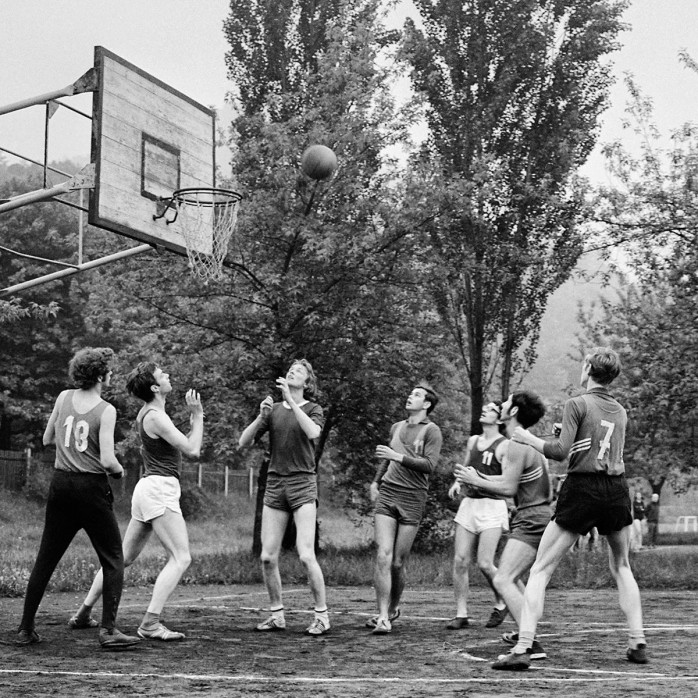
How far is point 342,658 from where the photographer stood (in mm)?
7406

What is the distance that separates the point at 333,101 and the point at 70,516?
13.1m

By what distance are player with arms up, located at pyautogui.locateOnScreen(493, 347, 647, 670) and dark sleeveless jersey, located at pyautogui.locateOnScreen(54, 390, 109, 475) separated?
307 cm

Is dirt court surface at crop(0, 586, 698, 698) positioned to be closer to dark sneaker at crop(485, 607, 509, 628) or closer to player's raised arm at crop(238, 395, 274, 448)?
dark sneaker at crop(485, 607, 509, 628)

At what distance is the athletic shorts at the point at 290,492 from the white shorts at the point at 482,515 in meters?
1.50

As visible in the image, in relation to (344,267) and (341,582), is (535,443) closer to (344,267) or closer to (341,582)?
(341,582)

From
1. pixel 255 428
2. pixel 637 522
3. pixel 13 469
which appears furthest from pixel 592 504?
pixel 13 469

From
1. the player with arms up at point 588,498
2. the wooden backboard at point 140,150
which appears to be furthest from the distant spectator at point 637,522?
the player with arms up at point 588,498

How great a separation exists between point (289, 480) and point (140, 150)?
4.95 meters

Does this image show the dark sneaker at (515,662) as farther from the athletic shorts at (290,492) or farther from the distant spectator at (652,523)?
the distant spectator at (652,523)

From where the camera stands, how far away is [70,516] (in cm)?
761

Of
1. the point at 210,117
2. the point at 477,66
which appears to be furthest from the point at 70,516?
the point at 477,66

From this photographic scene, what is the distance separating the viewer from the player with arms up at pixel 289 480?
867 centimetres

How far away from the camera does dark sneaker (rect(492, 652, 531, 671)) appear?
6.80 metres

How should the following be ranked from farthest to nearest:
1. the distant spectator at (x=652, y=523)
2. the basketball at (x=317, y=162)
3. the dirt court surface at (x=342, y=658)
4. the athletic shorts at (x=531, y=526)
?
the distant spectator at (x=652, y=523)
the basketball at (x=317, y=162)
the athletic shorts at (x=531, y=526)
the dirt court surface at (x=342, y=658)
